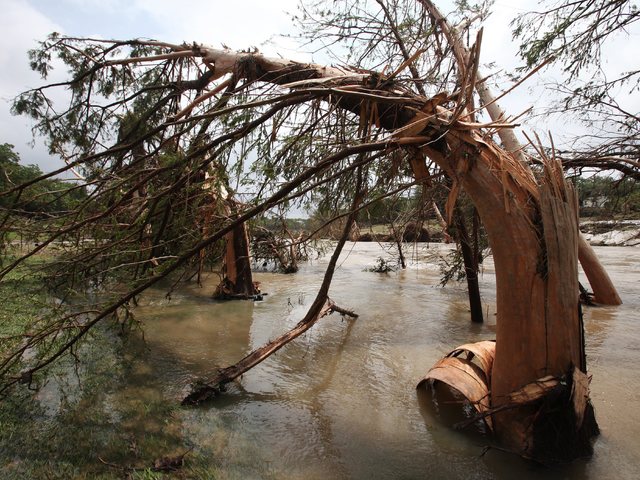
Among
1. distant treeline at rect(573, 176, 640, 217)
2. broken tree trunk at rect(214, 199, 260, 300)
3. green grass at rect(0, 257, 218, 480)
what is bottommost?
green grass at rect(0, 257, 218, 480)

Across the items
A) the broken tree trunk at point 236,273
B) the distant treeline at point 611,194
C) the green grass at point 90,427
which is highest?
the distant treeline at point 611,194

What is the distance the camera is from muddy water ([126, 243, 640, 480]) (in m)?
2.75

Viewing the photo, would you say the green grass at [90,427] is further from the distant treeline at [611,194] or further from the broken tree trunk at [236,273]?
the distant treeline at [611,194]

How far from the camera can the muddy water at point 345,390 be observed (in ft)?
9.03

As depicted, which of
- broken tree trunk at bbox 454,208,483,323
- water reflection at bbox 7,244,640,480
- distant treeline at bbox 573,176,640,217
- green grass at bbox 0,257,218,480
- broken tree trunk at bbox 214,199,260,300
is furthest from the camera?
broken tree trunk at bbox 214,199,260,300

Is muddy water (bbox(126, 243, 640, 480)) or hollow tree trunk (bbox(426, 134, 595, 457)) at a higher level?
hollow tree trunk (bbox(426, 134, 595, 457))

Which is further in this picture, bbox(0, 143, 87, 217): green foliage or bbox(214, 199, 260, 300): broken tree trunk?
bbox(214, 199, 260, 300): broken tree trunk

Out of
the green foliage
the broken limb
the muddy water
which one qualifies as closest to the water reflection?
the muddy water

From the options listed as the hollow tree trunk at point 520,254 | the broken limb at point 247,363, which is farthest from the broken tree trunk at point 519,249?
the broken limb at point 247,363

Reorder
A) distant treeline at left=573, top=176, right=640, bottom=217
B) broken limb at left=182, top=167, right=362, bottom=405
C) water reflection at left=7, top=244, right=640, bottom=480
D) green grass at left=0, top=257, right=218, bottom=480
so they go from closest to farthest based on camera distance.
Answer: green grass at left=0, top=257, right=218, bottom=480, water reflection at left=7, top=244, right=640, bottom=480, broken limb at left=182, top=167, right=362, bottom=405, distant treeline at left=573, top=176, right=640, bottom=217

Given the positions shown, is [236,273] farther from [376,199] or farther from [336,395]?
[376,199]

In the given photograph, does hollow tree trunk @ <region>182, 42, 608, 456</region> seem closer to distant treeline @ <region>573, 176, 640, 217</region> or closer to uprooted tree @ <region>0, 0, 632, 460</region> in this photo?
uprooted tree @ <region>0, 0, 632, 460</region>

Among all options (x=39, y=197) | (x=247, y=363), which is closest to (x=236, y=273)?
(x=247, y=363)

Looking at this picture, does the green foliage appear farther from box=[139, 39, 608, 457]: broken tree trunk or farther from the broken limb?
box=[139, 39, 608, 457]: broken tree trunk
